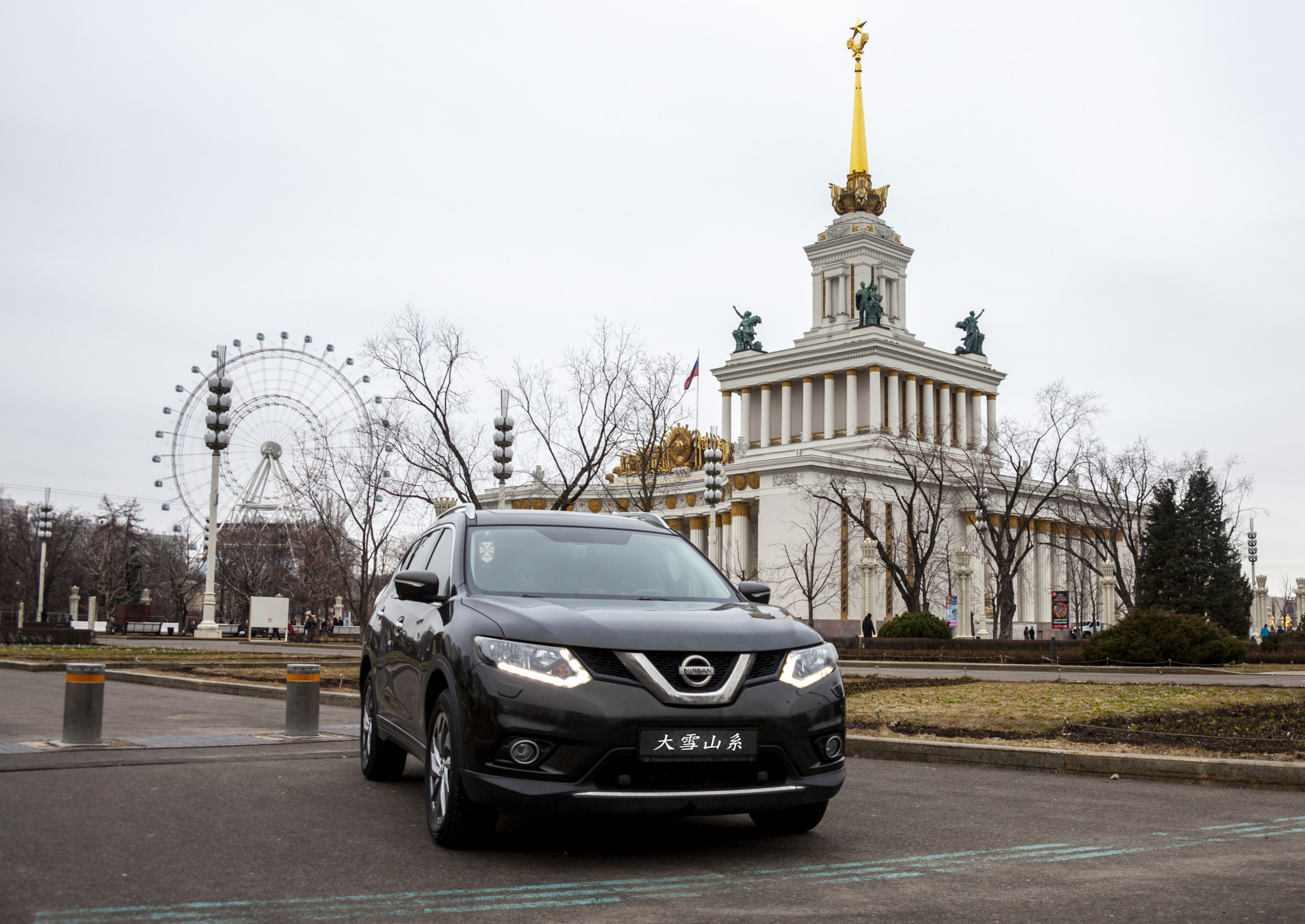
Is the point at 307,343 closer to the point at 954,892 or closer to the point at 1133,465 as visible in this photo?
the point at 1133,465

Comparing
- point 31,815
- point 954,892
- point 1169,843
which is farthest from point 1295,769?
point 31,815

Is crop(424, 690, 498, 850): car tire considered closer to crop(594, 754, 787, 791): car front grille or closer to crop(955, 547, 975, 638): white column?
crop(594, 754, 787, 791): car front grille

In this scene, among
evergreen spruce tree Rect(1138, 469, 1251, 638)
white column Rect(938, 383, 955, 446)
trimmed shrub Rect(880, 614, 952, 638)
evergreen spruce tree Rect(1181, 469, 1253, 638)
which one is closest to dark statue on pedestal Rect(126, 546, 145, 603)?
trimmed shrub Rect(880, 614, 952, 638)

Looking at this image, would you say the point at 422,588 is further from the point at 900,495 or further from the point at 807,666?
the point at 900,495

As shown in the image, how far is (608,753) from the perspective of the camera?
19.3ft

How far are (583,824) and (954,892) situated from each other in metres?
Answer: 2.58

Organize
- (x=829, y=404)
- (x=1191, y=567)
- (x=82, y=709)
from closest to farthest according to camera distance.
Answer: (x=82, y=709) < (x=1191, y=567) < (x=829, y=404)

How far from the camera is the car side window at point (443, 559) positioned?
7609mm

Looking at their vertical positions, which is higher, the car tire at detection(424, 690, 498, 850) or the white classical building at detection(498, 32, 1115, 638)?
the white classical building at detection(498, 32, 1115, 638)

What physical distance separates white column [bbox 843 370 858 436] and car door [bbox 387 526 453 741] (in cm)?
7785

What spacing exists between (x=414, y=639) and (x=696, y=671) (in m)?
2.29

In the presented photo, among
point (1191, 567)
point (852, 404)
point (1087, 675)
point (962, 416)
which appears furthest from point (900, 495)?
point (1087, 675)

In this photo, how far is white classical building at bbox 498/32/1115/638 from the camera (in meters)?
74.0

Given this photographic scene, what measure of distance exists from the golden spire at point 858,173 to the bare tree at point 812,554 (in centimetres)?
3169
